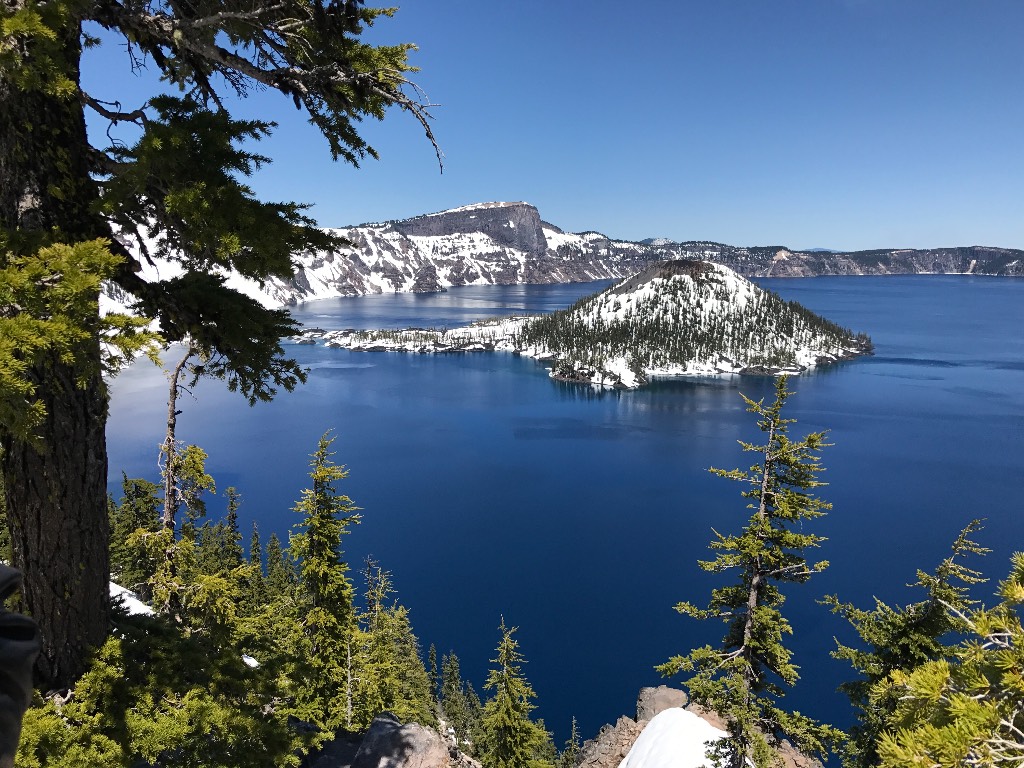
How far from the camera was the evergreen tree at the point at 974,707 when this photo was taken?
3.71m

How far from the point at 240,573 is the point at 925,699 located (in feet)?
35.0

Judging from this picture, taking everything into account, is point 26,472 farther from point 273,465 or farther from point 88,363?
point 273,465

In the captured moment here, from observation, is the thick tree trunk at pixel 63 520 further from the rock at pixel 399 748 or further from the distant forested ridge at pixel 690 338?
the distant forested ridge at pixel 690 338

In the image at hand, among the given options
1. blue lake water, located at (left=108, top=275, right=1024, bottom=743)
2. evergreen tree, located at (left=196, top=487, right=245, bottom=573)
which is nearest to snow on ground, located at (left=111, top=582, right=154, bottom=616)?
evergreen tree, located at (left=196, top=487, right=245, bottom=573)

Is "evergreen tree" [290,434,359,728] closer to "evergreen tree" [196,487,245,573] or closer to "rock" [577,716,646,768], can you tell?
"rock" [577,716,646,768]

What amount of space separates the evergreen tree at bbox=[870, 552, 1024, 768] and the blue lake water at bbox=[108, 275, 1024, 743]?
41.6 metres

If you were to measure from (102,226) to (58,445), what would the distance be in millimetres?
1944

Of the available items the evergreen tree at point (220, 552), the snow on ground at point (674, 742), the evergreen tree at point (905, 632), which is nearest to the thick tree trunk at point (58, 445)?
the evergreen tree at point (905, 632)

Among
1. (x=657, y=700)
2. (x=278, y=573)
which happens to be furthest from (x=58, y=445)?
(x=278, y=573)

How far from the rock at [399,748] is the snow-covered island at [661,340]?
129 m

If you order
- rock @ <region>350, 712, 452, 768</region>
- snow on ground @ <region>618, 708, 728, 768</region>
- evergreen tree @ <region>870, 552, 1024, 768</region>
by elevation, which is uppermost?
evergreen tree @ <region>870, 552, 1024, 768</region>

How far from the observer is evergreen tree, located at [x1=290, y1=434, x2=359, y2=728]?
15.4m

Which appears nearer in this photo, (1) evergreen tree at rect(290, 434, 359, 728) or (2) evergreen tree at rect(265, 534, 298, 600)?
(1) evergreen tree at rect(290, 434, 359, 728)

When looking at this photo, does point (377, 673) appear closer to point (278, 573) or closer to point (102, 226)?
point (102, 226)
